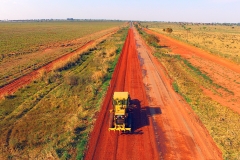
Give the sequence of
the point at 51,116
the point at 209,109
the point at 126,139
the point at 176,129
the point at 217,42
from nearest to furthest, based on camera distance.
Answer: the point at 126,139 → the point at 176,129 → the point at 51,116 → the point at 209,109 → the point at 217,42

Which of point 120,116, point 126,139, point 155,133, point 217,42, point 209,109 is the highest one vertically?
point 217,42

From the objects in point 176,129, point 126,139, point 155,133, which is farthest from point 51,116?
point 176,129

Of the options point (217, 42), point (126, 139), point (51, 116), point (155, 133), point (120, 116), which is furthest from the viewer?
point (217, 42)

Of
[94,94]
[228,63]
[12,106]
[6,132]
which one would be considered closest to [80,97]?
[94,94]

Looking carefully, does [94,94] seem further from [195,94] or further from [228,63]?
[228,63]

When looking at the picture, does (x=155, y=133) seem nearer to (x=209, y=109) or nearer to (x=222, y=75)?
(x=209, y=109)

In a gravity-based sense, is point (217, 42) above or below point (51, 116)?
above

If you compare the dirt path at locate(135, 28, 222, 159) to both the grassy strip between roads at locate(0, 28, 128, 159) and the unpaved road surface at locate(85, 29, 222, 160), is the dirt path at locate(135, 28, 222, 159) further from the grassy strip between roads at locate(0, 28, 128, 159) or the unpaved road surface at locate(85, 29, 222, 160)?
the grassy strip between roads at locate(0, 28, 128, 159)

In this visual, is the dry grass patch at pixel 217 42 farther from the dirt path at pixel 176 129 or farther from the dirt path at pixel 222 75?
the dirt path at pixel 176 129
